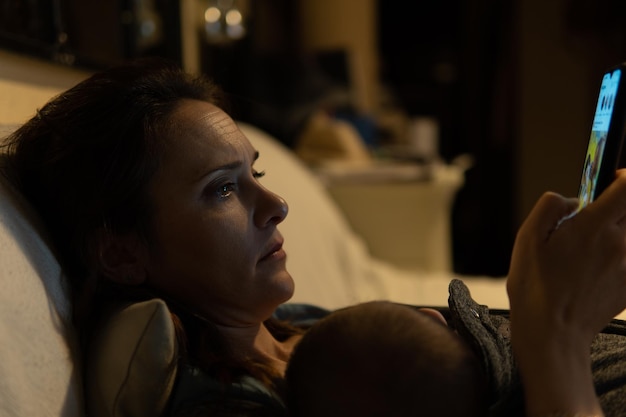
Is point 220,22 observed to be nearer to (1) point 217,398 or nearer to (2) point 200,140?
(2) point 200,140

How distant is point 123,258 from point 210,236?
4.5 inches

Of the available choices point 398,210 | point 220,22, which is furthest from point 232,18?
point 398,210

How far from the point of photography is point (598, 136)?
68cm

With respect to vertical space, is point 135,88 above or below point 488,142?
above

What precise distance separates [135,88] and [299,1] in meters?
3.80

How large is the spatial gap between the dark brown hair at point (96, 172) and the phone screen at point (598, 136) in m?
0.39

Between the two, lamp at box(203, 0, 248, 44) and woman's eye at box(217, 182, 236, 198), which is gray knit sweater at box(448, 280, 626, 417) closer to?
woman's eye at box(217, 182, 236, 198)

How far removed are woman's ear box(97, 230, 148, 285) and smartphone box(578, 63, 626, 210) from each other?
0.51m

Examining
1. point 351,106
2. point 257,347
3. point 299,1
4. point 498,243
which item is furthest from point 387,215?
point 498,243

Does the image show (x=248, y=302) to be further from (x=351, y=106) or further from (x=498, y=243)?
(x=498, y=243)

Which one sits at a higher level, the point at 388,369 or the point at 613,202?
the point at 613,202

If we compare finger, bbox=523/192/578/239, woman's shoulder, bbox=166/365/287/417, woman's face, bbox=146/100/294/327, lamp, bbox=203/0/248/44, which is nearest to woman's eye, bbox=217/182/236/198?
woman's face, bbox=146/100/294/327

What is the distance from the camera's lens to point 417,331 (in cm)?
66

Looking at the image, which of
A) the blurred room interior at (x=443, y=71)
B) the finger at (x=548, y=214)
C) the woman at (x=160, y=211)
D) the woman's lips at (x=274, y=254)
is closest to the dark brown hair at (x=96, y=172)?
the woman at (x=160, y=211)
